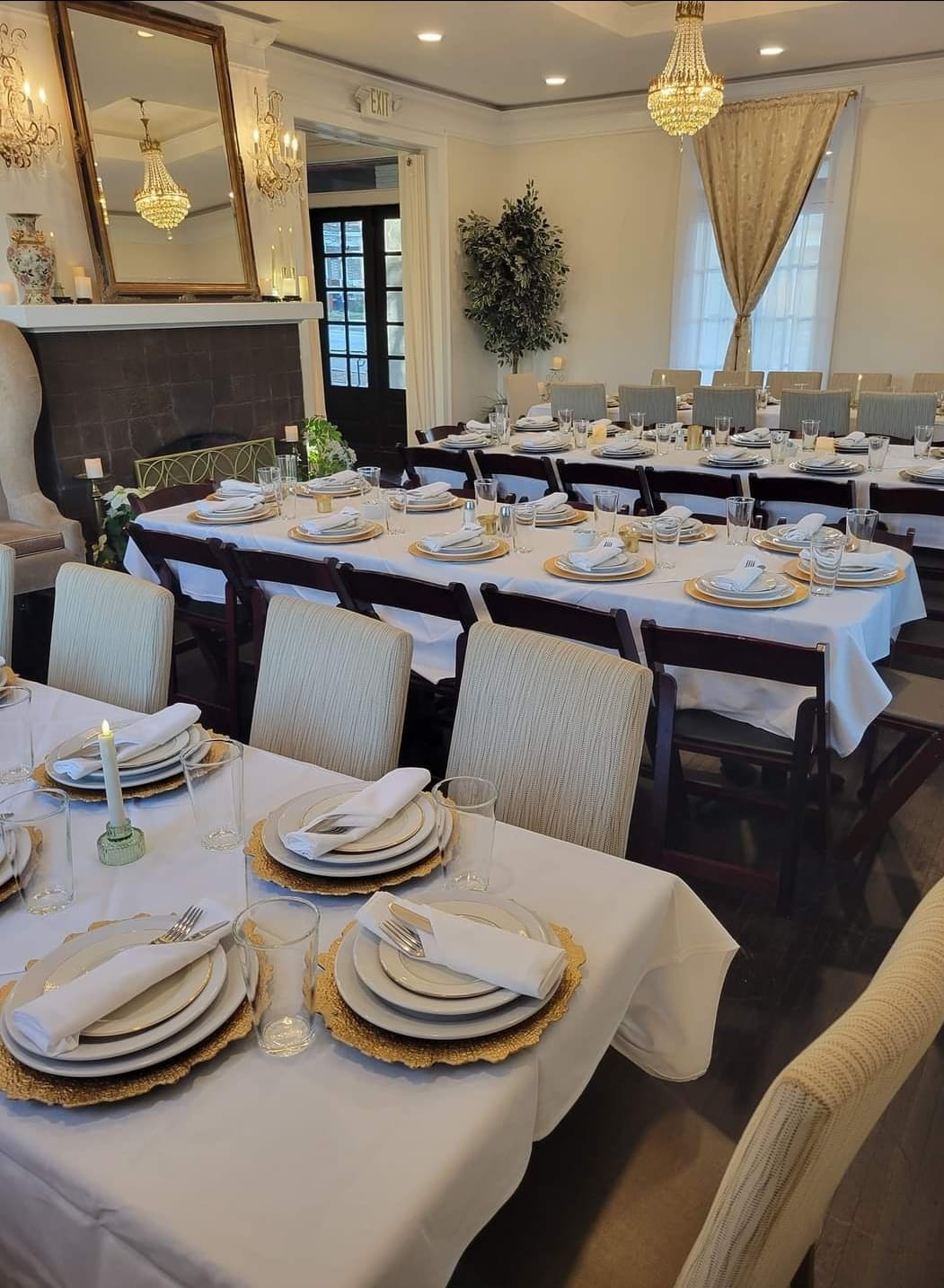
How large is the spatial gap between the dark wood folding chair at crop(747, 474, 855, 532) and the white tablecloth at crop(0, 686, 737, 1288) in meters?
2.65

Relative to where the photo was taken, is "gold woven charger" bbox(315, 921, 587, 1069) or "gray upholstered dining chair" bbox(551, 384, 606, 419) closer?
"gold woven charger" bbox(315, 921, 587, 1069)

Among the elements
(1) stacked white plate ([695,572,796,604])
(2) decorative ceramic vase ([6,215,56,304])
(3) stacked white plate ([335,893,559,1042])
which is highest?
(2) decorative ceramic vase ([6,215,56,304])

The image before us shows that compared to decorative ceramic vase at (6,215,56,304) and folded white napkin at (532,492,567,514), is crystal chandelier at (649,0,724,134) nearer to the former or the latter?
folded white napkin at (532,492,567,514)

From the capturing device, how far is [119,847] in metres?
1.29

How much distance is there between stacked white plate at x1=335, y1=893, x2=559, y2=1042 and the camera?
3.15ft

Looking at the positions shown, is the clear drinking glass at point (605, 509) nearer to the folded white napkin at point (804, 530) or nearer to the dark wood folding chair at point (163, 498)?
the folded white napkin at point (804, 530)

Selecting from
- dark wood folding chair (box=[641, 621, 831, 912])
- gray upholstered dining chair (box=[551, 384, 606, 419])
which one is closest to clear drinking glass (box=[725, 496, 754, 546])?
dark wood folding chair (box=[641, 621, 831, 912])

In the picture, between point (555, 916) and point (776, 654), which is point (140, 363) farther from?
point (555, 916)

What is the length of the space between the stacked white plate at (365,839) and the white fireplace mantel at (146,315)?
392 cm

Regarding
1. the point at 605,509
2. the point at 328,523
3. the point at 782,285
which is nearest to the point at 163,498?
the point at 328,523

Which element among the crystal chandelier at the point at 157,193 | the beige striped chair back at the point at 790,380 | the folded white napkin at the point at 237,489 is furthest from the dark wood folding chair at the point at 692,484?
the crystal chandelier at the point at 157,193

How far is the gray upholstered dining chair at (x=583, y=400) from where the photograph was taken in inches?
220

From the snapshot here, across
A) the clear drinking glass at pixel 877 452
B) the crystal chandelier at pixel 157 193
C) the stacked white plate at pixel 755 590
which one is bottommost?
the stacked white plate at pixel 755 590

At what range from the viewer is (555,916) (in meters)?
1.17
